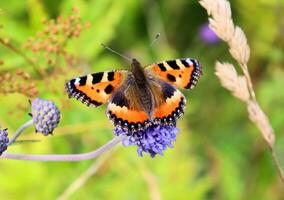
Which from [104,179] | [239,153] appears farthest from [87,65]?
[239,153]

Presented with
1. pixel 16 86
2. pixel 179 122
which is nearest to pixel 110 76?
pixel 16 86

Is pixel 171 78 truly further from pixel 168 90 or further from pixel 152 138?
pixel 152 138

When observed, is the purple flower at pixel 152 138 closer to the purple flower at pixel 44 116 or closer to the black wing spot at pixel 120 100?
the black wing spot at pixel 120 100

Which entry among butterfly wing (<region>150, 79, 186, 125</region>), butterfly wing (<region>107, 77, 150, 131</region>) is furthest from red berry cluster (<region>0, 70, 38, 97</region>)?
butterfly wing (<region>150, 79, 186, 125</region>)

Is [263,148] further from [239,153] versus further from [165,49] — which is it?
[165,49]

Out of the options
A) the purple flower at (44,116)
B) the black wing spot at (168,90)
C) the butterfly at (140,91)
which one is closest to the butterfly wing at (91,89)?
the butterfly at (140,91)

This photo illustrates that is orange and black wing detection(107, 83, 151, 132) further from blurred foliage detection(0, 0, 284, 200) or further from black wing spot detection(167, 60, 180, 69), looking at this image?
blurred foliage detection(0, 0, 284, 200)
